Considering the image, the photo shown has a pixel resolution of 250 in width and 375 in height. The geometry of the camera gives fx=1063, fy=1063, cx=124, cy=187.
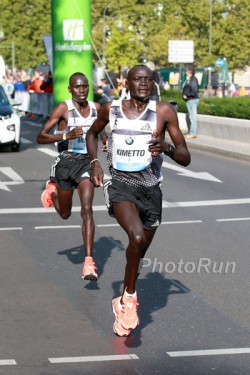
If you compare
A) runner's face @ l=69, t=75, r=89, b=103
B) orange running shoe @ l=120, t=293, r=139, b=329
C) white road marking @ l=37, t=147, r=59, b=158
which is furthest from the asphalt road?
white road marking @ l=37, t=147, r=59, b=158

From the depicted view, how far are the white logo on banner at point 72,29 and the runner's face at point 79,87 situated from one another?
24.2 meters

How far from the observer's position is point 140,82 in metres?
7.48

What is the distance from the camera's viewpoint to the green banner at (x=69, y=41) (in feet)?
111

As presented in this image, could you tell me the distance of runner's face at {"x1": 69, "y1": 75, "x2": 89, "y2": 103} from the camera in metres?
10.0

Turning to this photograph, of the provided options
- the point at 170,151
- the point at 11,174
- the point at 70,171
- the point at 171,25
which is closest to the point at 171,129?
the point at 170,151

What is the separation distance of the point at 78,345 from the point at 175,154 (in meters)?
1.48

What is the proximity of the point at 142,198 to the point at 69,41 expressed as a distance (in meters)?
26.9

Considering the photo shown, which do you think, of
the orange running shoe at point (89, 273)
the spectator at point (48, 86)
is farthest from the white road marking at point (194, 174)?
the spectator at point (48, 86)

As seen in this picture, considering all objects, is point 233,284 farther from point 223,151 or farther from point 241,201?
point 223,151

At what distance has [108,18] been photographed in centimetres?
8581

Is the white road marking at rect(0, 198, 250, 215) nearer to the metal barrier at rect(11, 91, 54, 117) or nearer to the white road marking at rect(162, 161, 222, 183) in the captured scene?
the white road marking at rect(162, 161, 222, 183)

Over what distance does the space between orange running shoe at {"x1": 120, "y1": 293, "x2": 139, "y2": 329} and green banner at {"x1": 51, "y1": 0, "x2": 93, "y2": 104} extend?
87.7 ft

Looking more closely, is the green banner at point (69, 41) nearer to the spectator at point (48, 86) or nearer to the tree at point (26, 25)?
the spectator at point (48, 86)

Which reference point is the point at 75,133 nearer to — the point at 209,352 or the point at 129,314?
the point at 129,314
